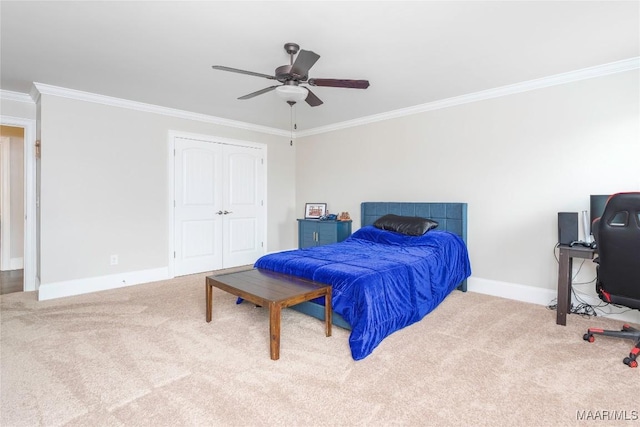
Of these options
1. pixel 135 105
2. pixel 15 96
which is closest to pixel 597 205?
pixel 135 105

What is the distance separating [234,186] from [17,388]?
12.4 ft

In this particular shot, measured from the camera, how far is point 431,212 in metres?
4.28

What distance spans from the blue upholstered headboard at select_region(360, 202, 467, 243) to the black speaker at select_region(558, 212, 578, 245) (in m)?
1.06

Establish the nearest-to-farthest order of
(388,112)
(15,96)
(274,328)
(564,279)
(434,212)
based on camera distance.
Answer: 1. (274,328)
2. (564,279)
3. (15,96)
4. (434,212)
5. (388,112)

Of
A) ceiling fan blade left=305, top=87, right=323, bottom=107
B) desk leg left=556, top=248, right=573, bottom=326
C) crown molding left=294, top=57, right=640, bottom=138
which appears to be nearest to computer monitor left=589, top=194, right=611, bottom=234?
desk leg left=556, top=248, right=573, bottom=326

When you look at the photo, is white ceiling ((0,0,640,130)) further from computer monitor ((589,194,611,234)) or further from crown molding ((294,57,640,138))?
computer monitor ((589,194,611,234))

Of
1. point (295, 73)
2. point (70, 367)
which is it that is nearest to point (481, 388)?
point (295, 73)

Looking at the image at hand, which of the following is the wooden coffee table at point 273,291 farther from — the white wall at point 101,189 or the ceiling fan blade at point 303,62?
the white wall at point 101,189

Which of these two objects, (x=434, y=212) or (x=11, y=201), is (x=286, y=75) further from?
(x=11, y=201)

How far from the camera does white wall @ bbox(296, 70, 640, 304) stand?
10.3 feet

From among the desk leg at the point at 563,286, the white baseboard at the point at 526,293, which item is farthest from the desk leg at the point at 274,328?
the white baseboard at the point at 526,293

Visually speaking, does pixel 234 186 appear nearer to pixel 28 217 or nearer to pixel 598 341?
pixel 28 217

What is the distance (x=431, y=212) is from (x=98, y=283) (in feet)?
14.2

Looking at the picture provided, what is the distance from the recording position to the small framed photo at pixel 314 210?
5734mm
